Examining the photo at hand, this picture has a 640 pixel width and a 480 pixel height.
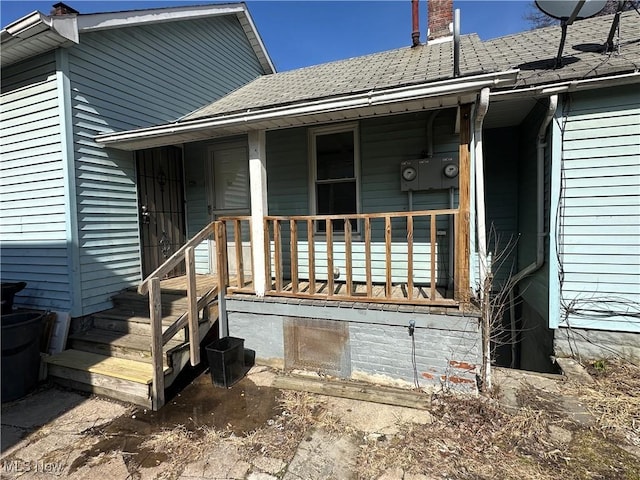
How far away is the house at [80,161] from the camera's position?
13.9 feet

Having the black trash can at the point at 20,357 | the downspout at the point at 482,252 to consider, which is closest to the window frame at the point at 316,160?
the downspout at the point at 482,252

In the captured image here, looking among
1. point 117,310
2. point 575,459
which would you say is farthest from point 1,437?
point 575,459

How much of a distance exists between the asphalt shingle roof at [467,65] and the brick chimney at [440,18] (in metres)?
0.25

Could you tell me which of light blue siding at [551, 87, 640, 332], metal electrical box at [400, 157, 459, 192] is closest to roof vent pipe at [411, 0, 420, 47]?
metal electrical box at [400, 157, 459, 192]

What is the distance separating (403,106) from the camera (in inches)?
131

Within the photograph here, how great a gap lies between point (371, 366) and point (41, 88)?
18.1 feet

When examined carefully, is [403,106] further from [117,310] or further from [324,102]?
[117,310]

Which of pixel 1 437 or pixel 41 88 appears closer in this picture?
pixel 1 437

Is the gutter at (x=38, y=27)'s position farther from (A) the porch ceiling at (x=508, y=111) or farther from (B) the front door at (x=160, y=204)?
(A) the porch ceiling at (x=508, y=111)

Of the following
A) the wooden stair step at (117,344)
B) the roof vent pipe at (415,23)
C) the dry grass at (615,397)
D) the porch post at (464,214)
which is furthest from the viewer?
the roof vent pipe at (415,23)

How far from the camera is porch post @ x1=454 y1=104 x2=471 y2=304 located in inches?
125

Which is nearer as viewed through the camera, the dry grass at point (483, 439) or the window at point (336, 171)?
the dry grass at point (483, 439)

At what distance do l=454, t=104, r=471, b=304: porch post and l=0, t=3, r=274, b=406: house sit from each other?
4666 millimetres

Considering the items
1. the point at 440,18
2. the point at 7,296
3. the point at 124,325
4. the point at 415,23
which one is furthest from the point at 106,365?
the point at 440,18
